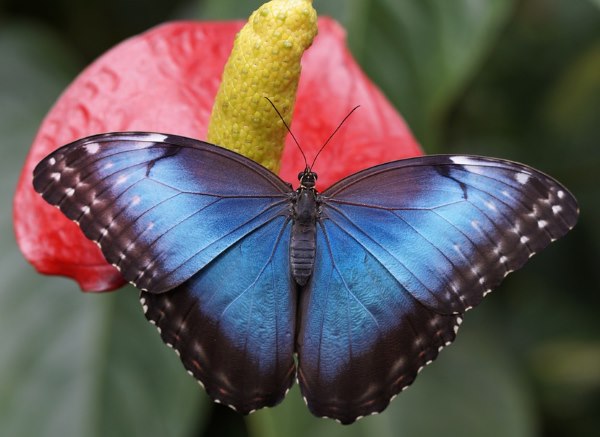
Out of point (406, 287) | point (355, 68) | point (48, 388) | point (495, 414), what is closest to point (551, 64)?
point (495, 414)

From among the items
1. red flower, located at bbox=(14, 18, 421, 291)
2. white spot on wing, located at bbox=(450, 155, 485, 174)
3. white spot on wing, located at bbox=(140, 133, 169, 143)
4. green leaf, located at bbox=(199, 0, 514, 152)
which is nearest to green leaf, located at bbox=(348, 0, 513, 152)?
green leaf, located at bbox=(199, 0, 514, 152)

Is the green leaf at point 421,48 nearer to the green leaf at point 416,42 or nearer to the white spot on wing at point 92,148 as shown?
the green leaf at point 416,42

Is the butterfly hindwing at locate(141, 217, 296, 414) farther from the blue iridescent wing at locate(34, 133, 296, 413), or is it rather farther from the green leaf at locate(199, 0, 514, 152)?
the green leaf at locate(199, 0, 514, 152)

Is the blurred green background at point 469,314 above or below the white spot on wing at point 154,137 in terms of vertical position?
below

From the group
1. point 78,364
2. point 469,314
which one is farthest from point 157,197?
point 469,314

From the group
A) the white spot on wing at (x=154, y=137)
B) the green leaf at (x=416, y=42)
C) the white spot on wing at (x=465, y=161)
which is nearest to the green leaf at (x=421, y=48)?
the green leaf at (x=416, y=42)

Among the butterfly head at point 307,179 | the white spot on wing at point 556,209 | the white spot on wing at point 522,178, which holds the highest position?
the white spot on wing at point 522,178
